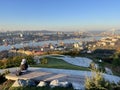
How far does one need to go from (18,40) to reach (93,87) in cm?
10423

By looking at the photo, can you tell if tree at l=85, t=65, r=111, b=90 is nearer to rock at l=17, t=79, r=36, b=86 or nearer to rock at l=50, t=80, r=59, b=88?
rock at l=50, t=80, r=59, b=88

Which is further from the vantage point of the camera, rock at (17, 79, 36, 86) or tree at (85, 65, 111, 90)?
rock at (17, 79, 36, 86)

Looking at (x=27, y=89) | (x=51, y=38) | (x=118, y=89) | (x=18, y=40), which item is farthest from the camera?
(x=51, y=38)

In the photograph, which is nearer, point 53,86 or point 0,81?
point 53,86

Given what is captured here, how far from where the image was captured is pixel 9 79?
993 centimetres

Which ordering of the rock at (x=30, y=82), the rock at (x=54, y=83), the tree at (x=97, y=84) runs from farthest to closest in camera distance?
the rock at (x=30, y=82) < the rock at (x=54, y=83) < the tree at (x=97, y=84)

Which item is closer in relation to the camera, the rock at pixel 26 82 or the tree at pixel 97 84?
→ the tree at pixel 97 84

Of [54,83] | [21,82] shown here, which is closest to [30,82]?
[21,82]

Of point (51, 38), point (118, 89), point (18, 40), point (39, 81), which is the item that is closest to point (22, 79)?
point (39, 81)

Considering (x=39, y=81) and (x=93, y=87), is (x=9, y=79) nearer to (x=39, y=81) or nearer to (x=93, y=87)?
(x=39, y=81)

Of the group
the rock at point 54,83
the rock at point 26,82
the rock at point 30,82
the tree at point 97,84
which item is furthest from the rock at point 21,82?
the tree at point 97,84

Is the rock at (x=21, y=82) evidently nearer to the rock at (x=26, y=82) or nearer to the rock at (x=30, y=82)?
the rock at (x=26, y=82)

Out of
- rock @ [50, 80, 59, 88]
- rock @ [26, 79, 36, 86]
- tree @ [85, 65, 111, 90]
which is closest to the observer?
tree @ [85, 65, 111, 90]

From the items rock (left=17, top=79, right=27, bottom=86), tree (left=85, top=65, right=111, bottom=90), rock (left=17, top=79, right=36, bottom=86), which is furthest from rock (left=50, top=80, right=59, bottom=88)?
tree (left=85, top=65, right=111, bottom=90)
